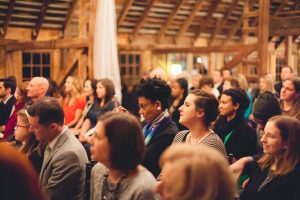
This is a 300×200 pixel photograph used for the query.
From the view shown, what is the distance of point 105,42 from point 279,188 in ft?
16.6

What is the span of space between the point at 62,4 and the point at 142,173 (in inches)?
346

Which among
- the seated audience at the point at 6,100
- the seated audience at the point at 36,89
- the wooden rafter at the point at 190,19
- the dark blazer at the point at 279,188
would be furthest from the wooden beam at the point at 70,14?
the dark blazer at the point at 279,188

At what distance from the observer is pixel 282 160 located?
286 cm

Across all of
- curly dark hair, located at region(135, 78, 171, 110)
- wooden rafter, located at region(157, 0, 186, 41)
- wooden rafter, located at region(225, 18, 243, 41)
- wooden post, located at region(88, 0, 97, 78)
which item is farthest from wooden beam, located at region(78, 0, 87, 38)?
wooden rafter, located at region(225, 18, 243, 41)

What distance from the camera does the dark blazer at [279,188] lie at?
9.11ft

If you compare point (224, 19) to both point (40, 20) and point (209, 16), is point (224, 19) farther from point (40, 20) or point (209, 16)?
point (40, 20)

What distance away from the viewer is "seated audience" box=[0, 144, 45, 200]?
3.83 ft

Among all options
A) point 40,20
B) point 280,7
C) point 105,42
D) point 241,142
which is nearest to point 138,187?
point 241,142

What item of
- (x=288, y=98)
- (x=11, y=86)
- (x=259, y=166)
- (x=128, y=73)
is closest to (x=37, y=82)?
(x=11, y=86)

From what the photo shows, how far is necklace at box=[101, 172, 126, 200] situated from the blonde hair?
761 mm

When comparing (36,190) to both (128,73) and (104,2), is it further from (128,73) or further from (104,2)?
(128,73)

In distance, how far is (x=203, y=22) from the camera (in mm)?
13562

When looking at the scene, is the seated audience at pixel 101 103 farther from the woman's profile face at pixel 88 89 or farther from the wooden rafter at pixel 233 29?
the wooden rafter at pixel 233 29

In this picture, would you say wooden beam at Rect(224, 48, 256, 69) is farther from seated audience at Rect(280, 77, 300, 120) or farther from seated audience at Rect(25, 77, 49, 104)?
seated audience at Rect(25, 77, 49, 104)
